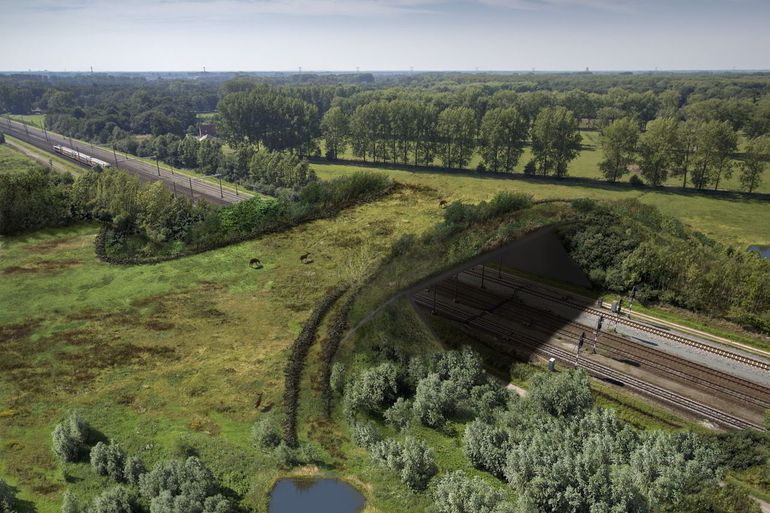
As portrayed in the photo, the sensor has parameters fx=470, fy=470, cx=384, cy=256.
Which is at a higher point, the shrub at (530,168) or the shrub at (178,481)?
the shrub at (530,168)

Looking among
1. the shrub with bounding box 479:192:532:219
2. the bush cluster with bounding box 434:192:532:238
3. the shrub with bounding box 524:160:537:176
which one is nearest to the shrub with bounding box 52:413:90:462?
the bush cluster with bounding box 434:192:532:238

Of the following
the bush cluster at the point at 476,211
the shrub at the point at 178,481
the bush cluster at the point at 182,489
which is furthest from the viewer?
the bush cluster at the point at 476,211

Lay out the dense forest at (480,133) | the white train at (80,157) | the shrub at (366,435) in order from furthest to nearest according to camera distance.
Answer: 1. the white train at (80,157)
2. the dense forest at (480,133)
3. the shrub at (366,435)

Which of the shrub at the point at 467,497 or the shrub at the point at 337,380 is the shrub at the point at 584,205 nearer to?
the shrub at the point at 337,380

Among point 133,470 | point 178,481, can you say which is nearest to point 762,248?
point 178,481

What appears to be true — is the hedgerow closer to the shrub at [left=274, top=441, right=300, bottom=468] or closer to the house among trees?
the shrub at [left=274, top=441, right=300, bottom=468]

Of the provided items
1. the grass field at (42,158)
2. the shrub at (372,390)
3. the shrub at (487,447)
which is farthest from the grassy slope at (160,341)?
the grass field at (42,158)

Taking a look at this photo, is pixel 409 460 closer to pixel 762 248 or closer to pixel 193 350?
pixel 193 350
